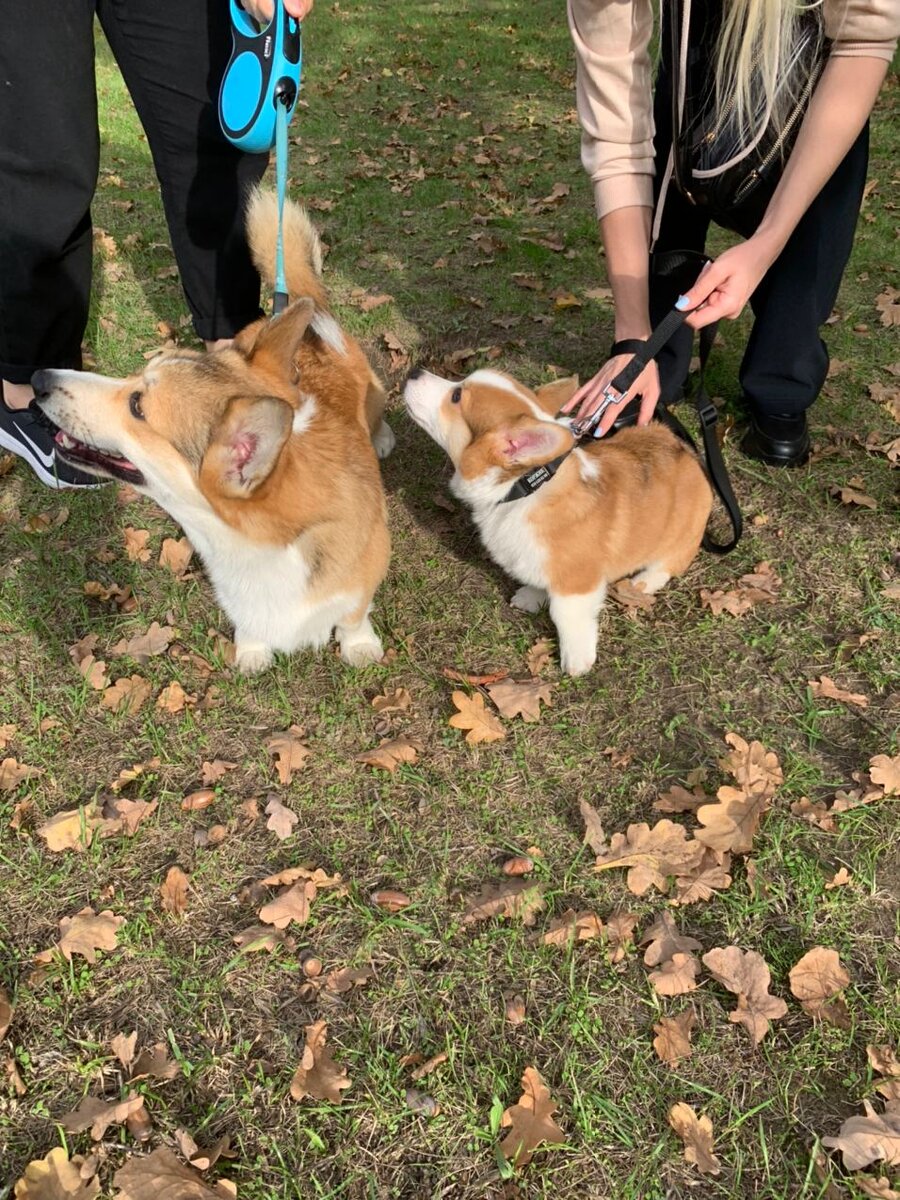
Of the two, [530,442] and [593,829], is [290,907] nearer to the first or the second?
[593,829]

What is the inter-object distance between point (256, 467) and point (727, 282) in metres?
1.67

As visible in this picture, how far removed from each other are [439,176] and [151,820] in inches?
247

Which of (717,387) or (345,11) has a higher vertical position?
(345,11)

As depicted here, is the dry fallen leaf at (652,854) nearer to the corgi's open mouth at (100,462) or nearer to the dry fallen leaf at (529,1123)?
the dry fallen leaf at (529,1123)

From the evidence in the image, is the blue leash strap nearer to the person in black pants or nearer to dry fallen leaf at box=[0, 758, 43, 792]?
the person in black pants

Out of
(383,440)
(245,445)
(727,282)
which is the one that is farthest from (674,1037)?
(383,440)

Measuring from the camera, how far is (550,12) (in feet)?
38.0

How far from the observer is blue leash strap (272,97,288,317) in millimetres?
2570

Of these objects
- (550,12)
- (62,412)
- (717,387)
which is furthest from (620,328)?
(550,12)

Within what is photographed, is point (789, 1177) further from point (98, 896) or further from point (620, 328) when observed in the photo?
→ point (620, 328)

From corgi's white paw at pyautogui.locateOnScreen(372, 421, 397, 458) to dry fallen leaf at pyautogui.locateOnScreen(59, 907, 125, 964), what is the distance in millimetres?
2292

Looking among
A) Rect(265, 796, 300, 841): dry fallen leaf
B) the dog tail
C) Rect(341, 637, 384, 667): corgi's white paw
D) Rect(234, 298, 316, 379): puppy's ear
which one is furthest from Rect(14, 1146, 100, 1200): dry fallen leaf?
the dog tail

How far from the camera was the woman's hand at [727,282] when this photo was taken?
2492 mm

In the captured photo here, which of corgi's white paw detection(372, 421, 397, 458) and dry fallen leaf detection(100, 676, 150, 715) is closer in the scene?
dry fallen leaf detection(100, 676, 150, 715)
